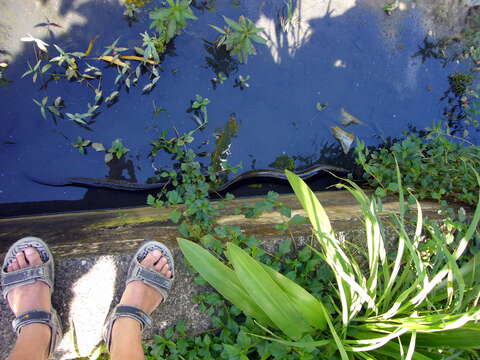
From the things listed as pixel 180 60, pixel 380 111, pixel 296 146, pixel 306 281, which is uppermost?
pixel 180 60

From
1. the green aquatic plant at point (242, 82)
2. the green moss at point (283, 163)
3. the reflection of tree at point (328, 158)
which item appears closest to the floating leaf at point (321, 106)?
the reflection of tree at point (328, 158)

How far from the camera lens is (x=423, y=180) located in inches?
69.6

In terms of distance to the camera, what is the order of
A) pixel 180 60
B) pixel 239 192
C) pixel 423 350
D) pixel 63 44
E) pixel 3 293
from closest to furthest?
pixel 423 350, pixel 3 293, pixel 63 44, pixel 180 60, pixel 239 192

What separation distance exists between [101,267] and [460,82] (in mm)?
2693

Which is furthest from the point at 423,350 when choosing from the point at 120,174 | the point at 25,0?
the point at 25,0

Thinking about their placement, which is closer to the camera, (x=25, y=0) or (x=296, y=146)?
(x=25, y=0)

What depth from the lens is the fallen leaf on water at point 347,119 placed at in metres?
2.22

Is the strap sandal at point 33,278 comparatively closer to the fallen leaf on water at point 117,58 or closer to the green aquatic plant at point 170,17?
the fallen leaf on water at point 117,58

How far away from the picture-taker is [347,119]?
2.23 meters

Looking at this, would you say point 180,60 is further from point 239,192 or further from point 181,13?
point 239,192

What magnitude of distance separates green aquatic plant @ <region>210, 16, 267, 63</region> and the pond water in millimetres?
60

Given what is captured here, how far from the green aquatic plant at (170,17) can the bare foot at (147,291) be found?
1.31m

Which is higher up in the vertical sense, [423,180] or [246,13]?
[246,13]

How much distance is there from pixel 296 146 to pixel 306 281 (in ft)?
3.62
